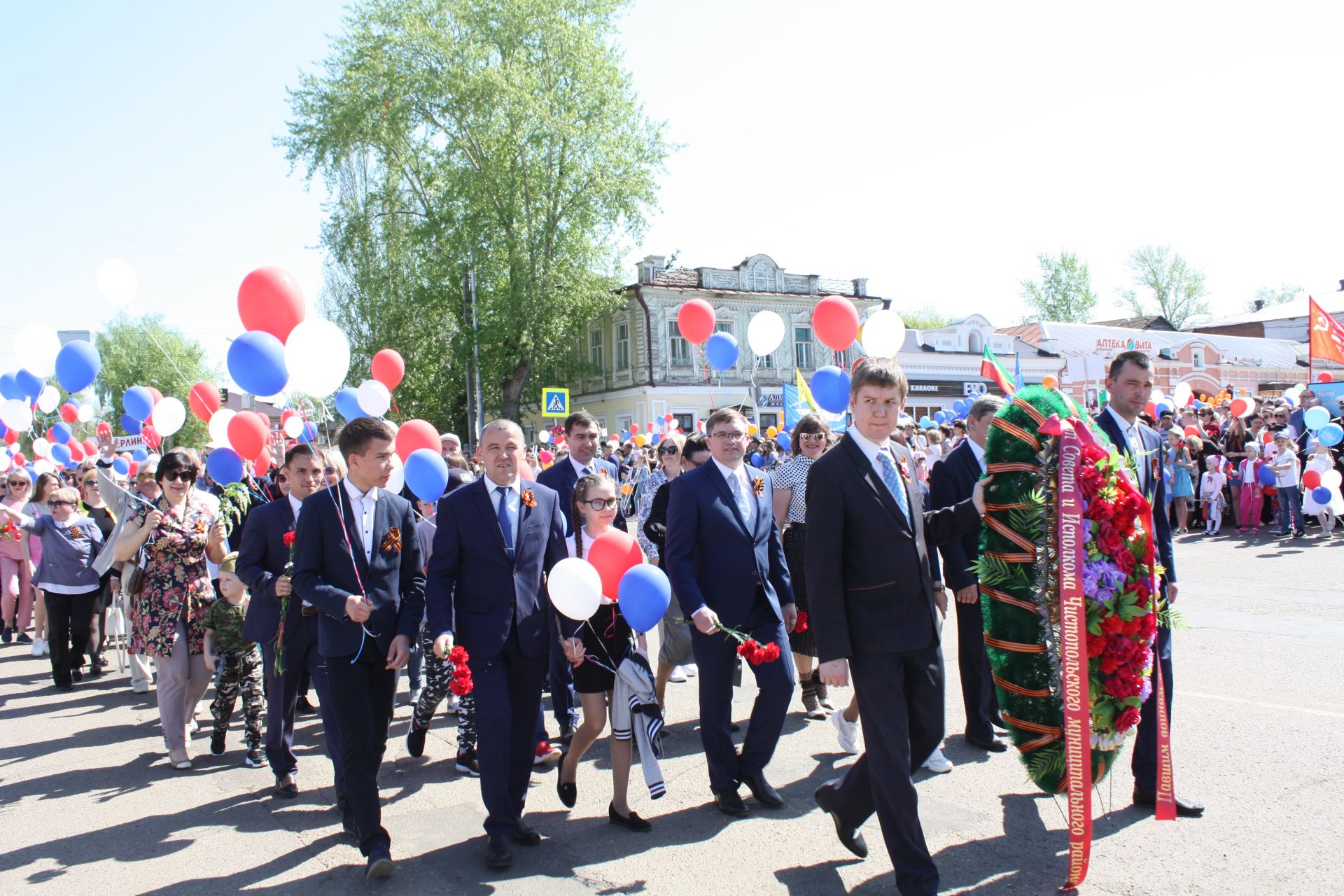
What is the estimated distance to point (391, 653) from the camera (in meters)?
4.31

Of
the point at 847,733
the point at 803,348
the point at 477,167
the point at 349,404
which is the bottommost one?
the point at 847,733

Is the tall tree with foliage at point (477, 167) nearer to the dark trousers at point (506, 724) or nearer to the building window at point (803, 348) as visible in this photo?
the building window at point (803, 348)

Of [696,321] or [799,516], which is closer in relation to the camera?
[799,516]

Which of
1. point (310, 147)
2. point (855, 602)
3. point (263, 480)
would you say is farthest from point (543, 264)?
point (855, 602)

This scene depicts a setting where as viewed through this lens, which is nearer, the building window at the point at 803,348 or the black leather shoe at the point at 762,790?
the black leather shoe at the point at 762,790

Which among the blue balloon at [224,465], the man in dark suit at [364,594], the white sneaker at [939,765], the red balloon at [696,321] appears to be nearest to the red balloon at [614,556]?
the man in dark suit at [364,594]

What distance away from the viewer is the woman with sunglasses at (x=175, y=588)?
6059 millimetres

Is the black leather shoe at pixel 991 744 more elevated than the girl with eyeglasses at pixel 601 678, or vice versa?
the girl with eyeglasses at pixel 601 678

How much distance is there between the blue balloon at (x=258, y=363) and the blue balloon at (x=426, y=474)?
87 cm

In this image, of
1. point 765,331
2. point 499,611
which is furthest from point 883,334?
point 499,611

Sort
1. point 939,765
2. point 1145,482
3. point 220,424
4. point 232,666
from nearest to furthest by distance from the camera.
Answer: point 1145,482, point 939,765, point 232,666, point 220,424

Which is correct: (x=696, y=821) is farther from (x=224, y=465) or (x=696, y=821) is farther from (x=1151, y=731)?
(x=224, y=465)

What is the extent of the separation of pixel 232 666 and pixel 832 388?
190 inches

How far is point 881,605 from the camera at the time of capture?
11.9ft
